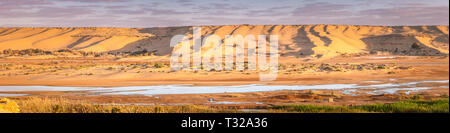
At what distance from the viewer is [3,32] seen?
86062 mm

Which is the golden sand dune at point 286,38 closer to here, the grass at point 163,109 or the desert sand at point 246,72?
the desert sand at point 246,72

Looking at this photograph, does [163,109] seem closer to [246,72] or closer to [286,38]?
[246,72]

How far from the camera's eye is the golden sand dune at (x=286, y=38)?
2501 inches

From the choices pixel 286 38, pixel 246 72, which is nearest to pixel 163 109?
pixel 246 72

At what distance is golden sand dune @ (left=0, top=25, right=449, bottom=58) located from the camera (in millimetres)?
63531

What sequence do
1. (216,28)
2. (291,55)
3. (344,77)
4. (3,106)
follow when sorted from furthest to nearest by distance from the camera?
(216,28) → (291,55) → (344,77) → (3,106)

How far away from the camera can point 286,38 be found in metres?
79.5

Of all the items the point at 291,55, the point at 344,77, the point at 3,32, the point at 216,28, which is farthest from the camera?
the point at 216,28

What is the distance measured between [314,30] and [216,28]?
20.4m

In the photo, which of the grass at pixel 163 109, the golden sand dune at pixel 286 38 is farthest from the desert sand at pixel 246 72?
the grass at pixel 163 109

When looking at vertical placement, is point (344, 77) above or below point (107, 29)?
below
